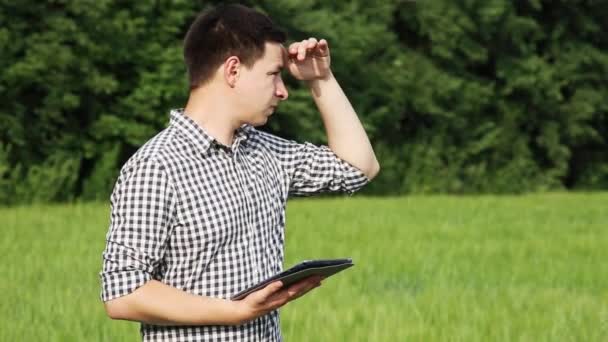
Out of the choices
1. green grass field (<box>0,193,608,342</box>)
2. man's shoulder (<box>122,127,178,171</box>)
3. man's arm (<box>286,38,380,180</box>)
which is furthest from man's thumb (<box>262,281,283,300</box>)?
green grass field (<box>0,193,608,342</box>)

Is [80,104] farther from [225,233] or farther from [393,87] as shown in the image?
[225,233]

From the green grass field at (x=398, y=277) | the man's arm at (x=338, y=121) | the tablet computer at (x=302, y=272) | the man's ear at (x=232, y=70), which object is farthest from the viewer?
the green grass field at (x=398, y=277)

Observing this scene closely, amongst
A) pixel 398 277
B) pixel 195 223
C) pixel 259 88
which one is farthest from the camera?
pixel 398 277

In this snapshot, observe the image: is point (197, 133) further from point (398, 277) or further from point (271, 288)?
point (398, 277)

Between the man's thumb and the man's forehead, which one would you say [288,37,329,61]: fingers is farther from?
the man's thumb

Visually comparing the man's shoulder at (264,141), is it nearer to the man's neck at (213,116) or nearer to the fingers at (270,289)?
the man's neck at (213,116)

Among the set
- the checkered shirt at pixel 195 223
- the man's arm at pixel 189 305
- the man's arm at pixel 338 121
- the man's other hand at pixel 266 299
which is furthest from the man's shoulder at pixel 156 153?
the man's arm at pixel 338 121

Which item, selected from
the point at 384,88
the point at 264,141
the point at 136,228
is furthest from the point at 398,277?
the point at 384,88

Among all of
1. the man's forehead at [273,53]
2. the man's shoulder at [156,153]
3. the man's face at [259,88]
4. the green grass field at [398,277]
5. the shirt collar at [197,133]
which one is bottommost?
the green grass field at [398,277]

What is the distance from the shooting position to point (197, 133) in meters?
2.86

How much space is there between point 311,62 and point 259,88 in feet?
1.19

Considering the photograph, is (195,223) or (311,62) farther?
(311,62)

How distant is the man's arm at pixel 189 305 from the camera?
2.66 m

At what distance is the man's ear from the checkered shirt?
5.7 inches
